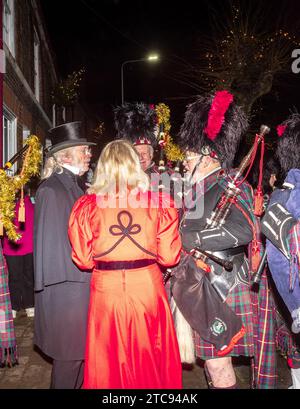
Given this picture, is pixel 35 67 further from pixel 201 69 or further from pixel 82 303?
pixel 82 303

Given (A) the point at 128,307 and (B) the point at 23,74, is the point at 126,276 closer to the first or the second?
(A) the point at 128,307

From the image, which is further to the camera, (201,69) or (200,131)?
(201,69)

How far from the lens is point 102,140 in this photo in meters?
25.9

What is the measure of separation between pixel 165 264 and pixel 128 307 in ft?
1.31

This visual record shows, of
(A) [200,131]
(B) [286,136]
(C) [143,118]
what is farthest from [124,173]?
(C) [143,118]

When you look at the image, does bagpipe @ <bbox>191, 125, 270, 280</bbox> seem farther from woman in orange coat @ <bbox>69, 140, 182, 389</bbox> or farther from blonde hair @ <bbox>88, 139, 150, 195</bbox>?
blonde hair @ <bbox>88, 139, 150, 195</bbox>

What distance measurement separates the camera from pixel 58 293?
2.95m

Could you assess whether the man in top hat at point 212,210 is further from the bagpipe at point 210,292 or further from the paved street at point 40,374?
the paved street at point 40,374

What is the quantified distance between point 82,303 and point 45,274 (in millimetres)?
369

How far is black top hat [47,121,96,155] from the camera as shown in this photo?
3.32 meters

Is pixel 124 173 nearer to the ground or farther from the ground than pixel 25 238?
farther from the ground

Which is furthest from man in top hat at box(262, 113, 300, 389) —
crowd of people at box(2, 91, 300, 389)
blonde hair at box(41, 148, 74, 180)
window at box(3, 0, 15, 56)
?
window at box(3, 0, 15, 56)

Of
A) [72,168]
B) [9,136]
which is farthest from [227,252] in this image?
[9,136]

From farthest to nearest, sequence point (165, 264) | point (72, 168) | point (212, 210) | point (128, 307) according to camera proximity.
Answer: point (72, 168) < point (212, 210) < point (165, 264) < point (128, 307)
